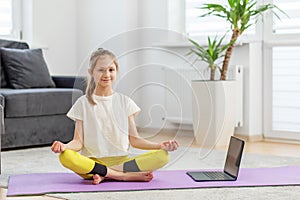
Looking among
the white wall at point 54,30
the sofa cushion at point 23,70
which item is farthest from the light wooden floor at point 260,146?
the white wall at point 54,30

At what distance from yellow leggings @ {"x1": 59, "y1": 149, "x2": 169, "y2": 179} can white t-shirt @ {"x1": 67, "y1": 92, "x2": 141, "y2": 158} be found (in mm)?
42

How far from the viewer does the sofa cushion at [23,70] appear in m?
4.73

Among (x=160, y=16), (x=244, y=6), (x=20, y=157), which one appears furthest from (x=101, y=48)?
(x=160, y=16)

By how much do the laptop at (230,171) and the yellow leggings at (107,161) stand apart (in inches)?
9.3

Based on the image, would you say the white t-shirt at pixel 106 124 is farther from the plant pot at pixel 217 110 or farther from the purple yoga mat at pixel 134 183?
the plant pot at pixel 217 110

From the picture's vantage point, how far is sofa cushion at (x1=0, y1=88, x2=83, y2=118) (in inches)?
167

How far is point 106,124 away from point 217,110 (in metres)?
1.84

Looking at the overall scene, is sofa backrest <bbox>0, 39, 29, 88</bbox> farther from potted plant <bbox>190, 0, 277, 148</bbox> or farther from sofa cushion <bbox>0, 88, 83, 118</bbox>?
potted plant <bbox>190, 0, 277, 148</bbox>

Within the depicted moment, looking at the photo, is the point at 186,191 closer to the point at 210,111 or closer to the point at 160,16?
the point at 210,111

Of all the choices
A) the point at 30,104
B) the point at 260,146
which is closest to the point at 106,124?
the point at 30,104

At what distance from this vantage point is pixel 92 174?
A: 2.92 metres

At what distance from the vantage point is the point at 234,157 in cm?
306

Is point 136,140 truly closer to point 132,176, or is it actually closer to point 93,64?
point 132,176

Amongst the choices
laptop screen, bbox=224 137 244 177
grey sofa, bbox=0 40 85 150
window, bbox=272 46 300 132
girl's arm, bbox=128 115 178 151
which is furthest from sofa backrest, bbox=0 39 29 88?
laptop screen, bbox=224 137 244 177
